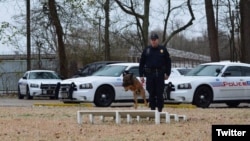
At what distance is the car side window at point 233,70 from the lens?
2370 cm

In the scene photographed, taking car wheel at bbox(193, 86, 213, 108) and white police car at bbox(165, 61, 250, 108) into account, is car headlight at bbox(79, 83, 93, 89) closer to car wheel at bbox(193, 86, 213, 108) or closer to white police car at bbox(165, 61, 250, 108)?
white police car at bbox(165, 61, 250, 108)

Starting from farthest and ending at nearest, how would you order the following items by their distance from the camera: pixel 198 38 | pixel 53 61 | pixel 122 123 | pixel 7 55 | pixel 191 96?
pixel 198 38 < pixel 7 55 < pixel 53 61 < pixel 191 96 < pixel 122 123

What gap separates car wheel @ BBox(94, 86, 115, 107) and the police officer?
8538 millimetres

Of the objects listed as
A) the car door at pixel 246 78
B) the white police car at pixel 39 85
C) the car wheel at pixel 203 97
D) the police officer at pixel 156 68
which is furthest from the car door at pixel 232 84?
the white police car at pixel 39 85

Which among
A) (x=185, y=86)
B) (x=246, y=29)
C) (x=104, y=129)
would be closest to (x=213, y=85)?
(x=185, y=86)

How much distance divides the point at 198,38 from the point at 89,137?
6147cm

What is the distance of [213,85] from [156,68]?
8.60 m

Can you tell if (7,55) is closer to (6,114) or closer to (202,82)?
(202,82)

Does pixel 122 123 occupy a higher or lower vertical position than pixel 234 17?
lower

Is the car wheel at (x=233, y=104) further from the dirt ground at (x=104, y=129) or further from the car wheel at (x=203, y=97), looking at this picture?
the dirt ground at (x=104, y=129)

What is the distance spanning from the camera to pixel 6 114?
17562mm

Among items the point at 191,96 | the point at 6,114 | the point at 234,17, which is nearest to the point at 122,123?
the point at 6,114

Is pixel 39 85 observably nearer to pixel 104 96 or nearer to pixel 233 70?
pixel 104 96

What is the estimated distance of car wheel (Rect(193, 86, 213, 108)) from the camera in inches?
899
